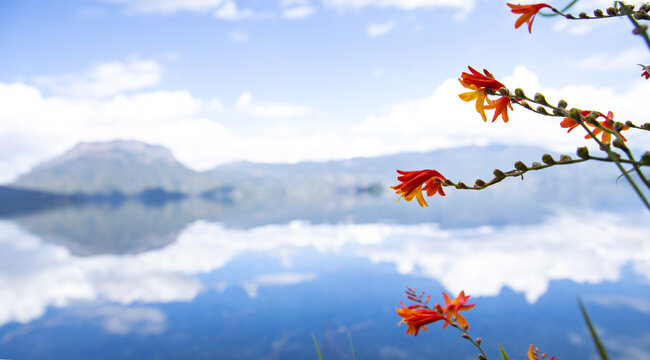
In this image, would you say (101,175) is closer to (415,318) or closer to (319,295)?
(319,295)

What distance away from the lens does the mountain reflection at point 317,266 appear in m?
13.4

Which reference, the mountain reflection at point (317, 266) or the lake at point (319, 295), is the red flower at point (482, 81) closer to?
the lake at point (319, 295)

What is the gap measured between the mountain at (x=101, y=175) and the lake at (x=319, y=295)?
481 ft

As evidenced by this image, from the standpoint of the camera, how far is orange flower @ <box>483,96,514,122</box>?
2.27ft

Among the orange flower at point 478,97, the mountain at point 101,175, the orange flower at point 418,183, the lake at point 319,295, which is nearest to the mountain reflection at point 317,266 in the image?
the lake at point 319,295

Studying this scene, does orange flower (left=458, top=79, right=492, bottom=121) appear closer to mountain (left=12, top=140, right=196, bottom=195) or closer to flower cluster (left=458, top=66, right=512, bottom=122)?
flower cluster (left=458, top=66, right=512, bottom=122)

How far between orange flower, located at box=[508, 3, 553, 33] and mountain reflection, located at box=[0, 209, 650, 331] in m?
12.8

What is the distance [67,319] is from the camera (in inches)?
452

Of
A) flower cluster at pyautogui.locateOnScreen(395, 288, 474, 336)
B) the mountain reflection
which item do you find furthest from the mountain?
flower cluster at pyautogui.locateOnScreen(395, 288, 474, 336)

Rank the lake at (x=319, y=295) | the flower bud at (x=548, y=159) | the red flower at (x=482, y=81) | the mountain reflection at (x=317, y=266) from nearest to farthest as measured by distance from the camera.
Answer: the flower bud at (x=548, y=159) < the red flower at (x=482, y=81) < the lake at (x=319, y=295) < the mountain reflection at (x=317, y=266)

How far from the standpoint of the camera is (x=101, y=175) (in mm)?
175250

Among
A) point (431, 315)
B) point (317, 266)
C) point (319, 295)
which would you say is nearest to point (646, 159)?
point (431, 315)

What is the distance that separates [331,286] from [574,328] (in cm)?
725

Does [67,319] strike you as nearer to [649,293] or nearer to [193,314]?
[193,314]
